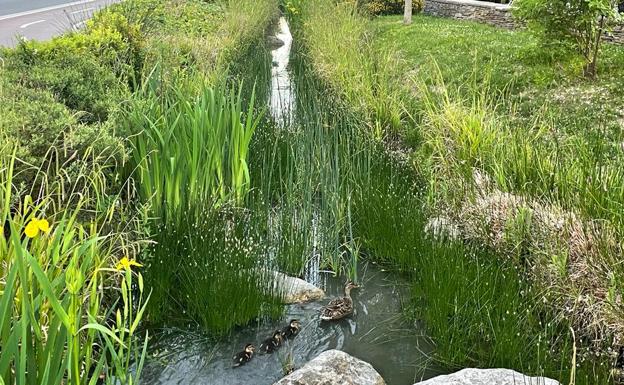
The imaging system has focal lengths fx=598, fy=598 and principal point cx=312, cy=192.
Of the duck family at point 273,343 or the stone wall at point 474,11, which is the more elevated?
the stone wall at point 474,11

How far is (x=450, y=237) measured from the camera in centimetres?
359

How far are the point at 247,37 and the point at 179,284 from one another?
6960 mm

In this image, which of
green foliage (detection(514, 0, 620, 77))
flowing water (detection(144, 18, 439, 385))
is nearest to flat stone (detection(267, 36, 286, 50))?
green foliage (detection(514, 0, 620, 77))

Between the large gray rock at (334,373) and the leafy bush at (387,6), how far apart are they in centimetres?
1364

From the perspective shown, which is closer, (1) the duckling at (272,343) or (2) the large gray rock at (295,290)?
(1) the duckling at (272,343)

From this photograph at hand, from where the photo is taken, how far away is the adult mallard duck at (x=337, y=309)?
3398 mm

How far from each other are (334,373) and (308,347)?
0.55m

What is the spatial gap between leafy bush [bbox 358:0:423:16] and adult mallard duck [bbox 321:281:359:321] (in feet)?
42.4

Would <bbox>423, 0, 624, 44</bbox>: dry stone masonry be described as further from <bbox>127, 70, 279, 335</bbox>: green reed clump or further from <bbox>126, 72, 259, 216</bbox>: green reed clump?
<bbox>127, 70, 279, 335</bbox>: green reed clump

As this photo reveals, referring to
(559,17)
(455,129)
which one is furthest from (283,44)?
(455,129)

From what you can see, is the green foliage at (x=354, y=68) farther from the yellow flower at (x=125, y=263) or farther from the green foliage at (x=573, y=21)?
the yellow flower at (x=125, y=263)

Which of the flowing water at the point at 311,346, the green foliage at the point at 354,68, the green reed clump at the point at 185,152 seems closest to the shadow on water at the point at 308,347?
the flowing water at the point at 311,346

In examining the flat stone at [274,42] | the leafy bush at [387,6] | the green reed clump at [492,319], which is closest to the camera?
the green reed clump at [492,319]

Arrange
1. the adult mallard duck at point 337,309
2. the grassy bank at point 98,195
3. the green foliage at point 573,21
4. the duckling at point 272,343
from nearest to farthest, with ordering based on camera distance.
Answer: the grassy bank at point 98,195, the duckling at point 272,343, the adult mallard duck at point 337,309, the green foliage at point 573,21
